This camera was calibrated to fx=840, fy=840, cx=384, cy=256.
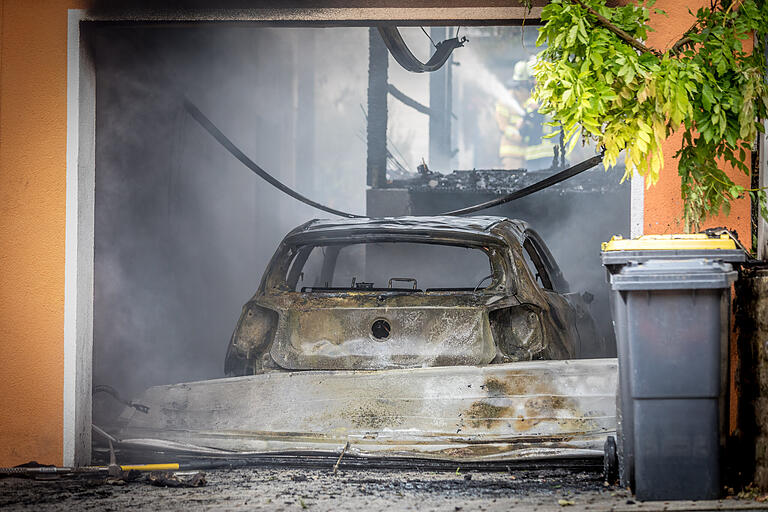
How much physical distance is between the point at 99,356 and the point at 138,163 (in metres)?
1.84

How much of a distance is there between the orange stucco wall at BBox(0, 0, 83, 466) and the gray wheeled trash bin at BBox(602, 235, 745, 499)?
11.0ft

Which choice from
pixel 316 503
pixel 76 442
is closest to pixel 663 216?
pixel 316 503

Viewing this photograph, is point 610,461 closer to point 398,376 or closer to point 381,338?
point 398,376

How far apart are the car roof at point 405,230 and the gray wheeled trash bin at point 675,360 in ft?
6.43

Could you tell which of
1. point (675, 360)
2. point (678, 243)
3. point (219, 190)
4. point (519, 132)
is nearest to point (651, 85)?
point (678, 243)

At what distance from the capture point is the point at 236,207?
1071cm

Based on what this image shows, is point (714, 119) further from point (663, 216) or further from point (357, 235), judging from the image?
point (357, 235)

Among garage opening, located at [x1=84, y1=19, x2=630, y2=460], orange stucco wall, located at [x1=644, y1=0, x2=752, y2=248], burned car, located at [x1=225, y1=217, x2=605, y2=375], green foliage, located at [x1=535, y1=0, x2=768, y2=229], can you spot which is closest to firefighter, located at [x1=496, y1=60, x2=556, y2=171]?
garage opening, located at [x1=84, y1=19, x2=630, y2=460]

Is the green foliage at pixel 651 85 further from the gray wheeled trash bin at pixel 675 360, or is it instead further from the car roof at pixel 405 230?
the car roof at pixel 405 230

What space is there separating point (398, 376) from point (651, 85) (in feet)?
7.80

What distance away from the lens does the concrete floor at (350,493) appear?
3975mm

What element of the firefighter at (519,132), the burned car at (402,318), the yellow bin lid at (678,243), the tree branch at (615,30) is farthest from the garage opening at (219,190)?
the firefighter at (519,132)

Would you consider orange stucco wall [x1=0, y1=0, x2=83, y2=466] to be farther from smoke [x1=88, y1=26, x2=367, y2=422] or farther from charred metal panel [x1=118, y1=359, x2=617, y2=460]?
charred metal panel [x1=118, y1=359, x2=617, y2=460]

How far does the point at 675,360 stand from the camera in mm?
3924
